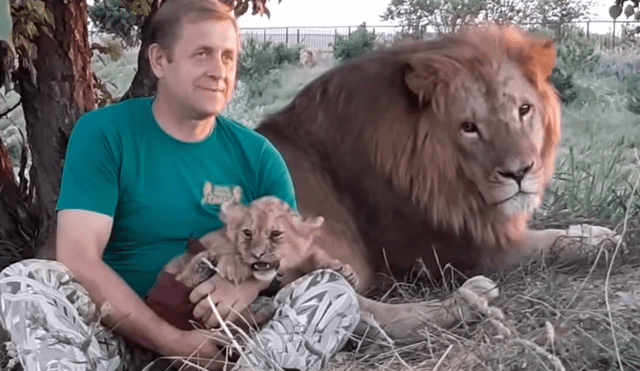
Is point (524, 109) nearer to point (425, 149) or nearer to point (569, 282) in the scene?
point (425, 149)

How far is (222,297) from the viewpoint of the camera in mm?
1742

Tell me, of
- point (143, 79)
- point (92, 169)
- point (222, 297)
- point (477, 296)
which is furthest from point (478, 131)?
point (143, 79)

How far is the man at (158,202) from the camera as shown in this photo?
1737 mm

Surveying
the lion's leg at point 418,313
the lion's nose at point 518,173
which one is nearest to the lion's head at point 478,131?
the lion's nose at point 518,173

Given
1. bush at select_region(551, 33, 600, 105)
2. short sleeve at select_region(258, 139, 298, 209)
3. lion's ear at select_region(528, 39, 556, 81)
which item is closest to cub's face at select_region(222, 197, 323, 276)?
short sleeve at select_region(258, 139, 298, 209)

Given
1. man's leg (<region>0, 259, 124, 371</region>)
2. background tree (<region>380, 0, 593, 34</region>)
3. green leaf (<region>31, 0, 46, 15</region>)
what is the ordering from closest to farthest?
1. man's leg (<region>0, 259, 124, 371</region>)
2. green leaf (<region>31, 0, 46, 15</region>)
3. background tree (<region>380, 0, 593, 34</region>)

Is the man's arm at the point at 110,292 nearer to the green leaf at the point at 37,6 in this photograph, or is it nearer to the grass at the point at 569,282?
the grass at the point at 569,282

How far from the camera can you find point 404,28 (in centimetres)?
225

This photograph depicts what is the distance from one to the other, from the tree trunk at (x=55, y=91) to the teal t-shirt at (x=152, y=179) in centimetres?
69

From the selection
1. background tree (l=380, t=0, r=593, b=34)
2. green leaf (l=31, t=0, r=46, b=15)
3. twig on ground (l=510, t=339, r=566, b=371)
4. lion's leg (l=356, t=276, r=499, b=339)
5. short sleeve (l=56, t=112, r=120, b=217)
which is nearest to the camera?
twig on ground (l=510, t=339, r=566, b=371)

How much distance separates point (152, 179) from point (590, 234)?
1280mm

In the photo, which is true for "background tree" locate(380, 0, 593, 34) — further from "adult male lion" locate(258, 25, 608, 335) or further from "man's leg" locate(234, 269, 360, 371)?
"man's leg" locate(234, 269, 360, 371)

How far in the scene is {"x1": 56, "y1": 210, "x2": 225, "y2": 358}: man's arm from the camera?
1747mm

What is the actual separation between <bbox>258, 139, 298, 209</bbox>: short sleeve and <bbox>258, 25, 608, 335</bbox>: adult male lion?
17 centimetres
